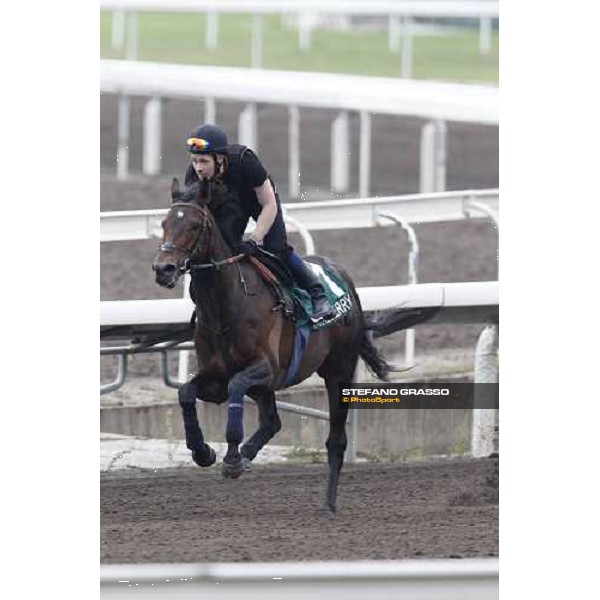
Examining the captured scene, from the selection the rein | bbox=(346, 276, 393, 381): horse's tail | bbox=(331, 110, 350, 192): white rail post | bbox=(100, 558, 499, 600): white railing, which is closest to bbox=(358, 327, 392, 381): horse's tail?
bbox=(346, 276, 393, 381): horse's tail

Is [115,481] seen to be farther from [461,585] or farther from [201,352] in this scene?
[461,585]

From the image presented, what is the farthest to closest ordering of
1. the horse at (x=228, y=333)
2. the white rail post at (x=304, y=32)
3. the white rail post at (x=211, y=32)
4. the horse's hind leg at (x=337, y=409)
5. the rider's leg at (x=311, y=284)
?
the white rail post at (x=304, y=32) < the white rail post at (x=211, y=32) < the horse's hind leg at (x=337, y=409) < the rider's leg at (x=311, y=284) < the horse at (x=228, y=333)

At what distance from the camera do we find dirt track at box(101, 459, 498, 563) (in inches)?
241

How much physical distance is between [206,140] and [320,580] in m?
2.01

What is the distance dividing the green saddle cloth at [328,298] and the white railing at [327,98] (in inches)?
160

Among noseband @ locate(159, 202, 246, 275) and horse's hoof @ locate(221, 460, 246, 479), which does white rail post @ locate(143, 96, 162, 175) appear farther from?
horse's hoof @ locate(221, 460, 246, 479)

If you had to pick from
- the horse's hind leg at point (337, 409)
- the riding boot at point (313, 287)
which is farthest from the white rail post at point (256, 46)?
the riding boot at point (313, 287)

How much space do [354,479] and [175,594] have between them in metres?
2.85

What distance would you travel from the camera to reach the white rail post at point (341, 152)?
11.9 metres

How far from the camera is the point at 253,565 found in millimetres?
4641

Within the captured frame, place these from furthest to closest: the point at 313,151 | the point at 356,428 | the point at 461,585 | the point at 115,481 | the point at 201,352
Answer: the point at 313,151
the point at 356,428
the point at 115,481
the point at 201,352
the point at 461,585

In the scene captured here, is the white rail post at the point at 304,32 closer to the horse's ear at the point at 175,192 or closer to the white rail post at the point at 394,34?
the white rail post at the point at 394,34

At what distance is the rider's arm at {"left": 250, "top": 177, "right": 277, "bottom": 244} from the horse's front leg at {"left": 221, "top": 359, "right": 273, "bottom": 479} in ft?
1.42
